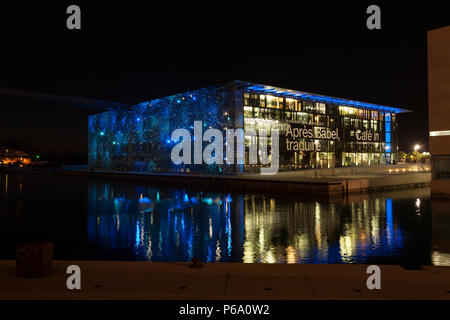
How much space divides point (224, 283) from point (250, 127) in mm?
42160

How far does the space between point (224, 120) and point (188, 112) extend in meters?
6.10

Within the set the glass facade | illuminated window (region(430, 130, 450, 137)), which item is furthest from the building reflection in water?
the glass facade

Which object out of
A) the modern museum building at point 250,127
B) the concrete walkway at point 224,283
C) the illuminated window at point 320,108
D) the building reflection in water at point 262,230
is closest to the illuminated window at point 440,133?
the building reflection in water at point 262,230

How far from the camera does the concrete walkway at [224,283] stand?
20.1ft

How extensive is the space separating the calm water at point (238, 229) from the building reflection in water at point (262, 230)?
0.03 metres


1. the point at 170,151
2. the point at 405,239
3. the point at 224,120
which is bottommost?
the point at 405,239

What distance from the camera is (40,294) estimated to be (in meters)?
6.14

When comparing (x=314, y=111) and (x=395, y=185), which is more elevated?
(x=314, y=111)

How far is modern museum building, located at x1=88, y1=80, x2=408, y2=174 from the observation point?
156 feet

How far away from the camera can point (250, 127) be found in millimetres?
48312

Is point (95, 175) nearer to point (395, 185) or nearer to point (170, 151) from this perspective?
point (170, 151)

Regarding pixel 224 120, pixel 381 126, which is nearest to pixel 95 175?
pixel 224 120

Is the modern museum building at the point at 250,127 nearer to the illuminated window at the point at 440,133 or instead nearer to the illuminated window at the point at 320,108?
the illuminated window at the point at 320,108
